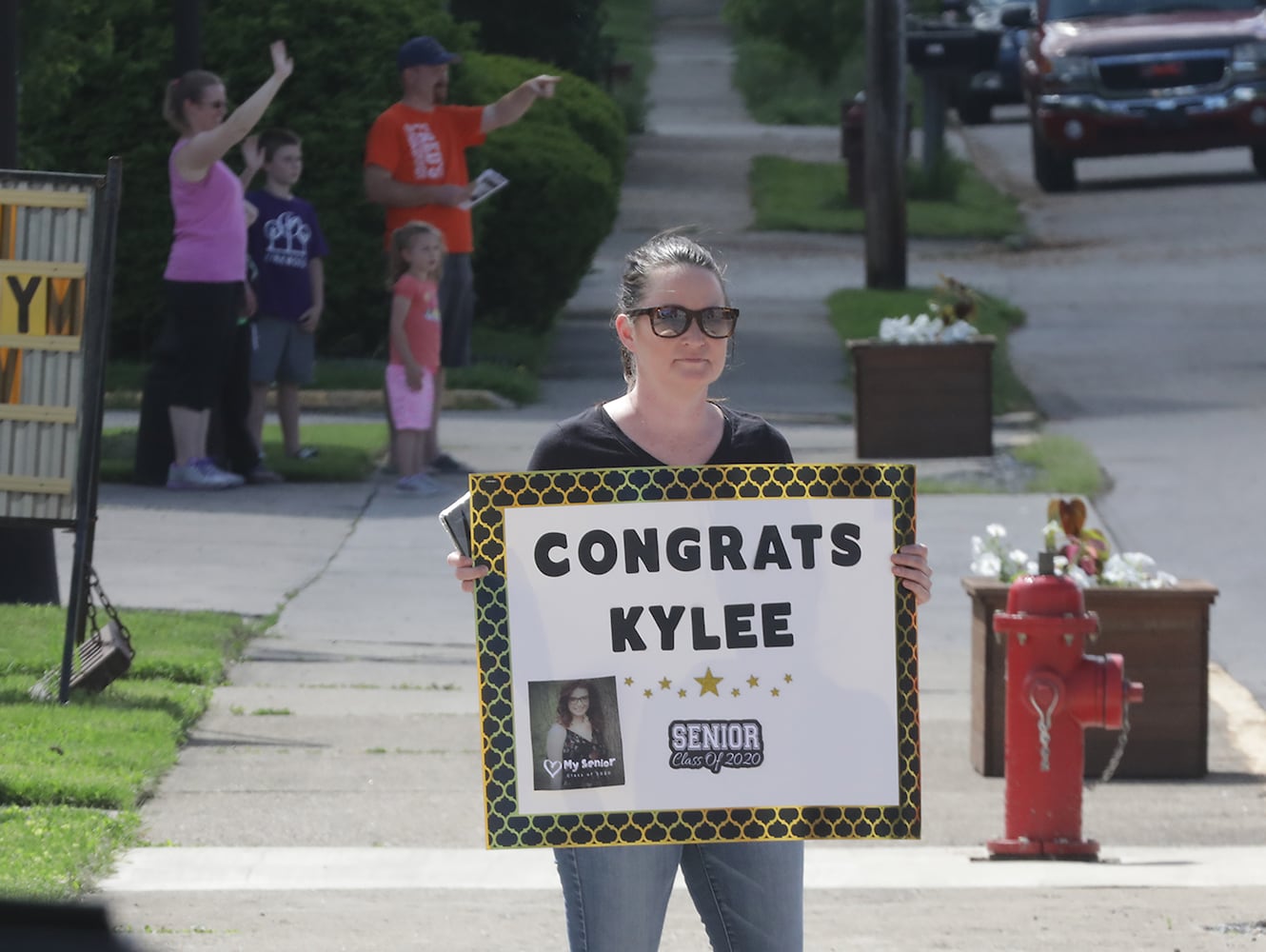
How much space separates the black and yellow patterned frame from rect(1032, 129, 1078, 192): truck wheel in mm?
21593

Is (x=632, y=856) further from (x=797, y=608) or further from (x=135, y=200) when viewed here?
(x=135, y=200)

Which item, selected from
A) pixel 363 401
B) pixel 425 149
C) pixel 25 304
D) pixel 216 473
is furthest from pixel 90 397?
pixel 363 401

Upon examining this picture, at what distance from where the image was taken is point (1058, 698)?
20.6ft

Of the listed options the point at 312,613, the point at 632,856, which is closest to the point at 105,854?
the point at 632,856

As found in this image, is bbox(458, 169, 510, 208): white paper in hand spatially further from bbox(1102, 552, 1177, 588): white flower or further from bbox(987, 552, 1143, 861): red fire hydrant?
bbox(987, 552, 1143, 861): red fire hydrant

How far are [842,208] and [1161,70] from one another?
15.4ft

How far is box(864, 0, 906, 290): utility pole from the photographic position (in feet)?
60.2

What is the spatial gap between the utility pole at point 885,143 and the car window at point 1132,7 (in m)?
5.48

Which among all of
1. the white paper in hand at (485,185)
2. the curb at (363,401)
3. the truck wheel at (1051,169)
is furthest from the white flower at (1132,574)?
the truck wheel at (1051,169)

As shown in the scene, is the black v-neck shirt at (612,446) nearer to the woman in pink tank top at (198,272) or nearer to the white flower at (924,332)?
the woman in pink tank top at (198,272)

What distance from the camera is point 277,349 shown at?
11.5 metres

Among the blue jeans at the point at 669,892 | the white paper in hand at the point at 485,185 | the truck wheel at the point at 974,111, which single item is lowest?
the truck wheel at the point at 974,111

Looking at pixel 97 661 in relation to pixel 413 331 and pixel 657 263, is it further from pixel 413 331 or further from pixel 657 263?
pixel 413 331

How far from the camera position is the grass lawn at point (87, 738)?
5.61 m
